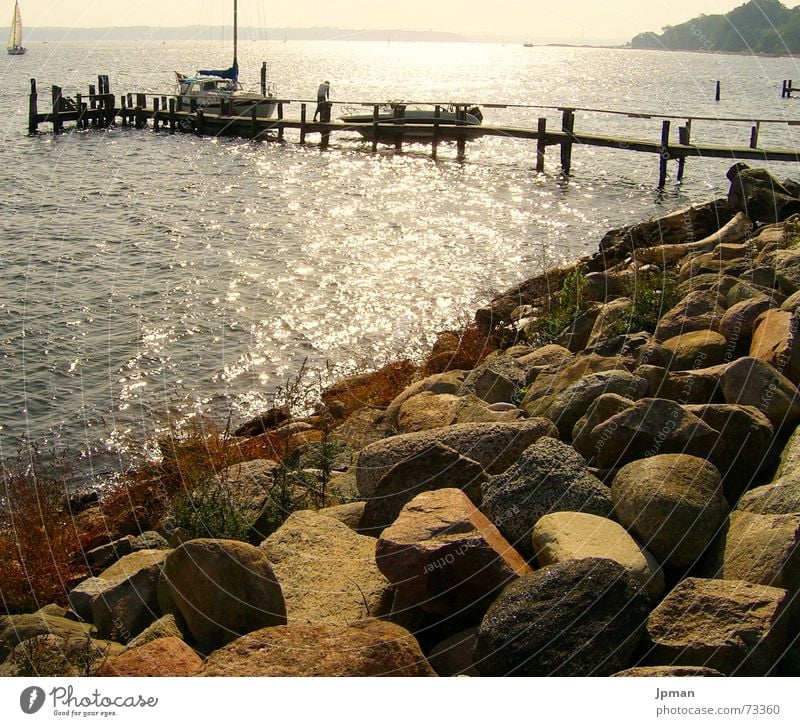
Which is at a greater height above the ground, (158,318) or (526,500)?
(526,500)

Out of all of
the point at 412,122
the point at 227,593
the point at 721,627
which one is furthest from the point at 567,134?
the point at 721,627

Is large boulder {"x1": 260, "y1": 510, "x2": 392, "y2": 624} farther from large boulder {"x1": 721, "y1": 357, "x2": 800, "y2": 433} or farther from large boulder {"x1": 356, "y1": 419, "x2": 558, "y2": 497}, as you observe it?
large boulder {"x1": 721, "y1": 357, "x2": 800, "y2": 433}

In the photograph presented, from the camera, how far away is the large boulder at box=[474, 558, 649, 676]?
501 centimetres

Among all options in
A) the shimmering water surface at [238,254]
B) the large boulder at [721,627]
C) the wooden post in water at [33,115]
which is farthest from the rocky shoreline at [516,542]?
the wooden post in water at [33,115]

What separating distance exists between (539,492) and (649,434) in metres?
1.00

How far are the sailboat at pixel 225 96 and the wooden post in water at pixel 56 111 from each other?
22.3ft

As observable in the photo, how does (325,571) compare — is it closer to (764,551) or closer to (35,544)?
(764,551)

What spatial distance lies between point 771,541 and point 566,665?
5.19 feet

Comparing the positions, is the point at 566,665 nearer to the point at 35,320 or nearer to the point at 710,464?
the point at 710,464

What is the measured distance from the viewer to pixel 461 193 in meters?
34.6

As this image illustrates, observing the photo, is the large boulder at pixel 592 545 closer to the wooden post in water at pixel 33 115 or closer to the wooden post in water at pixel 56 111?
the wooden post in water at pixel 33 115

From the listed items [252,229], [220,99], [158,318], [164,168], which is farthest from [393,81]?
[158,318]
